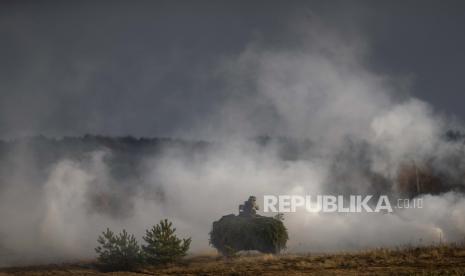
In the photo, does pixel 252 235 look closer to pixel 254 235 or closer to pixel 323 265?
pixel 254 235

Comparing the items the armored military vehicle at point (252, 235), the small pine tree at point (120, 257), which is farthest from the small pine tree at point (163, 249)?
the armored military vehicle at point (252, 235)

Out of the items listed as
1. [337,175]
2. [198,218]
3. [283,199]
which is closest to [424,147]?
[337,175]

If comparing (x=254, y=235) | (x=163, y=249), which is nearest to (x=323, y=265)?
(x=254, y=235)

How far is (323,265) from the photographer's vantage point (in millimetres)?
24609

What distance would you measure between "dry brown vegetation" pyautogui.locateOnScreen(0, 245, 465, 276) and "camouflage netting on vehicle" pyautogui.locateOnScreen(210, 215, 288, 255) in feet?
4.13

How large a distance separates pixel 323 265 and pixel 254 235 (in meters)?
5.47

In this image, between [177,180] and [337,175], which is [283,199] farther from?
[177,180]

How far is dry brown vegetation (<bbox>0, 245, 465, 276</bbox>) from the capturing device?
74.3 feet

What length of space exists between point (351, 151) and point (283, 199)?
1517 cm

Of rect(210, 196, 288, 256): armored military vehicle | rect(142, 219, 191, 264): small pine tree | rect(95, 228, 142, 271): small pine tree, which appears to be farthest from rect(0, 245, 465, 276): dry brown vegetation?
rect(210, 196, 288, 256): armored military vehicle

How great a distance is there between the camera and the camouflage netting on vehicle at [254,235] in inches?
1145

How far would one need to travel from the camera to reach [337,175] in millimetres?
56344

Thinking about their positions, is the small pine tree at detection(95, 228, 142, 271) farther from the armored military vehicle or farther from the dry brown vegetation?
the armored military vehicle

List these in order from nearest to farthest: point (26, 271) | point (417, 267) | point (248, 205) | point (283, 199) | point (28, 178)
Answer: point (417, 267), point (26, 271), point (248, 205), point (283, 199), point (28, 178)
